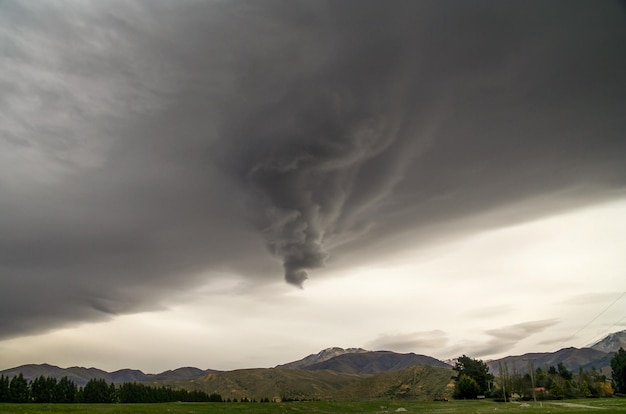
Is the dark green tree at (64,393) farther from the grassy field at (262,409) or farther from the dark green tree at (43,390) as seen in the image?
the grassy field at (262,409)

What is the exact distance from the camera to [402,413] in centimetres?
9356

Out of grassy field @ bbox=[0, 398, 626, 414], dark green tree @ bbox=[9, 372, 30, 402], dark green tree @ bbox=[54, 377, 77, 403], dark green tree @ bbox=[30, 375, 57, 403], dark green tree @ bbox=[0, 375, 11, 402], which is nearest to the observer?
grassy field @ bbox=[0, 398, 626, 414]

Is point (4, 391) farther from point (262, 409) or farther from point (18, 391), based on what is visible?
point (262, 409)

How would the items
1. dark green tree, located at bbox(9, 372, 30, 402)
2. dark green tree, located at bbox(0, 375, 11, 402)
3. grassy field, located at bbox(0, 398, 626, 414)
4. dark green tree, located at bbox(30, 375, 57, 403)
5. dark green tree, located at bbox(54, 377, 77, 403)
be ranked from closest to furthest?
grassy field, located at bbox(0, 398, 626, 414)
dark green tree, located at bbox(0, 375, 11, 402)
dark green tree, located at bbox(9, 372, 30, 402)
dark green tree, located at bbox(30, 375, 57, 403)
dark green tree, located at bbox(54, 377, 77, 403)

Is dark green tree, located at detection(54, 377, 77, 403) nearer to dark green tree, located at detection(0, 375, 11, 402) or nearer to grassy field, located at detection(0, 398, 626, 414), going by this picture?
dark green tree, located at detection(0, 375, 11, 402)

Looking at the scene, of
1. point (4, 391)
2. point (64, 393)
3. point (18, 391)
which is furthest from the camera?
point (64, 393)

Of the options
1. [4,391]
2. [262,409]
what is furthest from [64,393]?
[262,409]

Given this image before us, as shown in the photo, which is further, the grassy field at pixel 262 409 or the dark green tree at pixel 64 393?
the dark green tree at pixel 64 393

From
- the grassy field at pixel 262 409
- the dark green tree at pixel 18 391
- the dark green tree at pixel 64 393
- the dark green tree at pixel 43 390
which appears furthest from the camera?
the dark green tree at pixel 64 393

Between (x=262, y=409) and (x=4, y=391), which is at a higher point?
(x=4, y=391)

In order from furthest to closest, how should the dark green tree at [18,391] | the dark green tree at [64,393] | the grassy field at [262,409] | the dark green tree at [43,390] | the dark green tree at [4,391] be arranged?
the dark green tree at [64,393] < the dark green tree at [43,390] < the dark green tree at [18,391] < the dark green tree at [4,391] < the grassy field at [262,409]

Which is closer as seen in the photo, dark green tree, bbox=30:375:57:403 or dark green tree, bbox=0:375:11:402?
dark green tree, bbox=0:375:11:402

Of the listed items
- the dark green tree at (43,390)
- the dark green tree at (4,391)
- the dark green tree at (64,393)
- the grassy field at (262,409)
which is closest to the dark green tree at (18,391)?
the dark green tree at (4,391)

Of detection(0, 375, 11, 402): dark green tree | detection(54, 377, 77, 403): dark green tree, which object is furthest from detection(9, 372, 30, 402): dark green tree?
detection(54, 377, 77, 403): dark green tree
